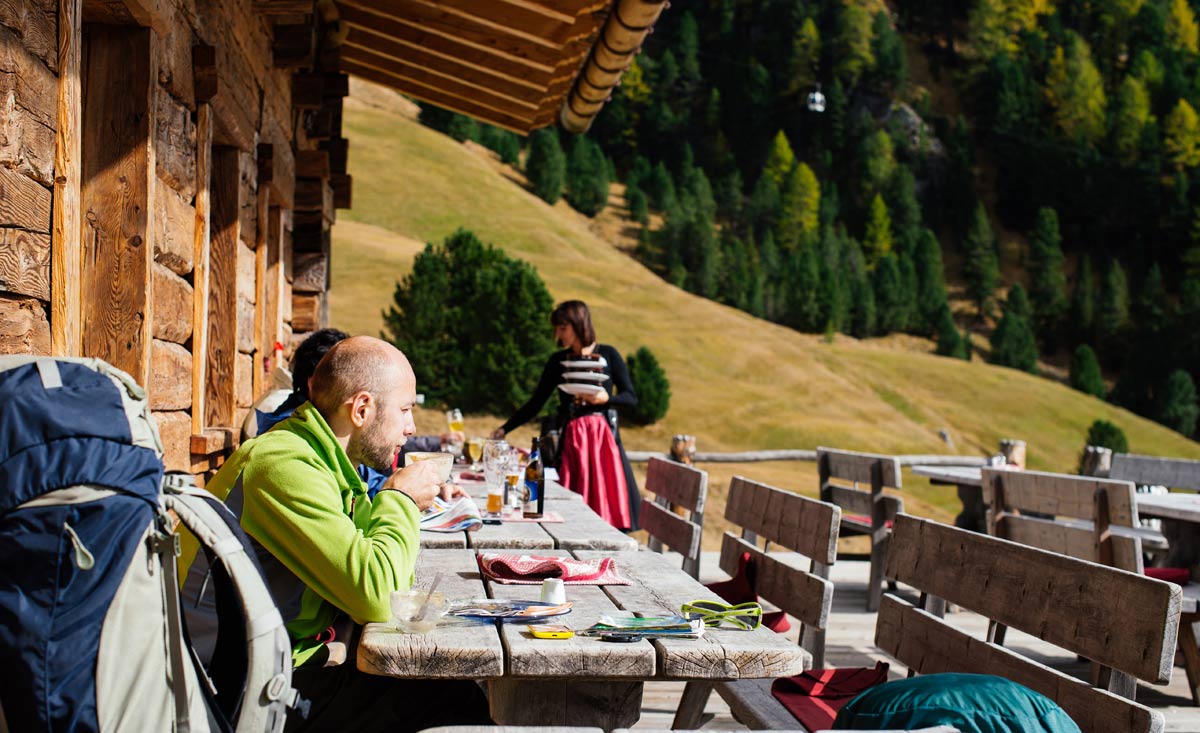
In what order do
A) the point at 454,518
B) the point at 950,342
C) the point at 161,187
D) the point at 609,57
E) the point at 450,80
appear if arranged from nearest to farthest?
the point at 454,518
the point at 161,187
the point at 609,57
the point at 450,80
the point at 950,342

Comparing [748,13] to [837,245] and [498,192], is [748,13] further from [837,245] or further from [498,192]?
[498,192]

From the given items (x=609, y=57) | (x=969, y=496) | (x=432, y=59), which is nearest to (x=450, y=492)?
(x=609, y=57)

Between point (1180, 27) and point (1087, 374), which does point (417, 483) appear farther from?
point (1180, 27)

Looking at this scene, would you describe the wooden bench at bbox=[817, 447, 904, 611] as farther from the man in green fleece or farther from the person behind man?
the man in green fleece

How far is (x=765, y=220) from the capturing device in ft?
287

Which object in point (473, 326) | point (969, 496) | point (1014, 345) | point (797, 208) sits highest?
point (797, 208)

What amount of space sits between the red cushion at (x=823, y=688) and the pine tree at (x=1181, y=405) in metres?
68.4

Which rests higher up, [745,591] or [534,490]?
[534,490]

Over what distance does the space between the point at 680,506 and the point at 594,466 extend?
1.22 metres

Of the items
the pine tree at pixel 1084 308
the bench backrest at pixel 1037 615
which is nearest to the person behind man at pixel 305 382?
the bench backrest at pixel 1037 615

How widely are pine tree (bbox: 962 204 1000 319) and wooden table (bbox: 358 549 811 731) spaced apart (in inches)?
3253

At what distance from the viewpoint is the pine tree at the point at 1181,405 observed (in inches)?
2506

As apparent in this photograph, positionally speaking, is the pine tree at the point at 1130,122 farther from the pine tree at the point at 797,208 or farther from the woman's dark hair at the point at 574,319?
the woman's dark hair at the point at 574,319

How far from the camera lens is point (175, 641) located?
1.44m
